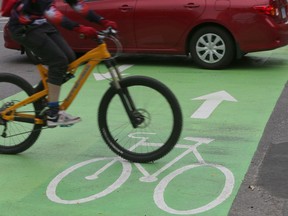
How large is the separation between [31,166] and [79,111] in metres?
1.92

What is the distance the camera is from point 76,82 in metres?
4.84

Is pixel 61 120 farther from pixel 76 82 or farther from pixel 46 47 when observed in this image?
pixel 46 47

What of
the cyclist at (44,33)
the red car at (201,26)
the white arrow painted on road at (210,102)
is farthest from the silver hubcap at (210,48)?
the cyclist at (44,33)

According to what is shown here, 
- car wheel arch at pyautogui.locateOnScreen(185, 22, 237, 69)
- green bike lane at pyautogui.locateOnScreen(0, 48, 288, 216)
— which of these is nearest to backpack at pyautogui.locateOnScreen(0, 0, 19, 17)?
green bike lane at pyautogui.locateOnScreen(0, 48, 288, 216)

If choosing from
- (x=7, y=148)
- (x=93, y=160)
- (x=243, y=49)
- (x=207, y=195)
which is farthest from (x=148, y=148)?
(x=243, y=49)

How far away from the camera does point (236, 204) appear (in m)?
3.96

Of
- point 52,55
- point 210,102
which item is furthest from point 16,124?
point 210,102

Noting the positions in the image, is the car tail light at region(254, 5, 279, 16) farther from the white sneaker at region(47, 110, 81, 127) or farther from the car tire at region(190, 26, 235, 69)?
the white sneaker at region(47, 110, 81, 127)

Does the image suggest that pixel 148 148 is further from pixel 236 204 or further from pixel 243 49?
pixel 243 49

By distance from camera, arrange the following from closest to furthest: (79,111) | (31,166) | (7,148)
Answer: (31,166), (7,148), (79,111)

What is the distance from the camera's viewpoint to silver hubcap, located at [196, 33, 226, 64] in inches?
352

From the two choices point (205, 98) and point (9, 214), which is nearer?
point (9, 214)

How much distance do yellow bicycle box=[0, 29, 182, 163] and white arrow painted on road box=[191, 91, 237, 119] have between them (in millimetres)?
1114

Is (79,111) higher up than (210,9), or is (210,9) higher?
(210,9)
